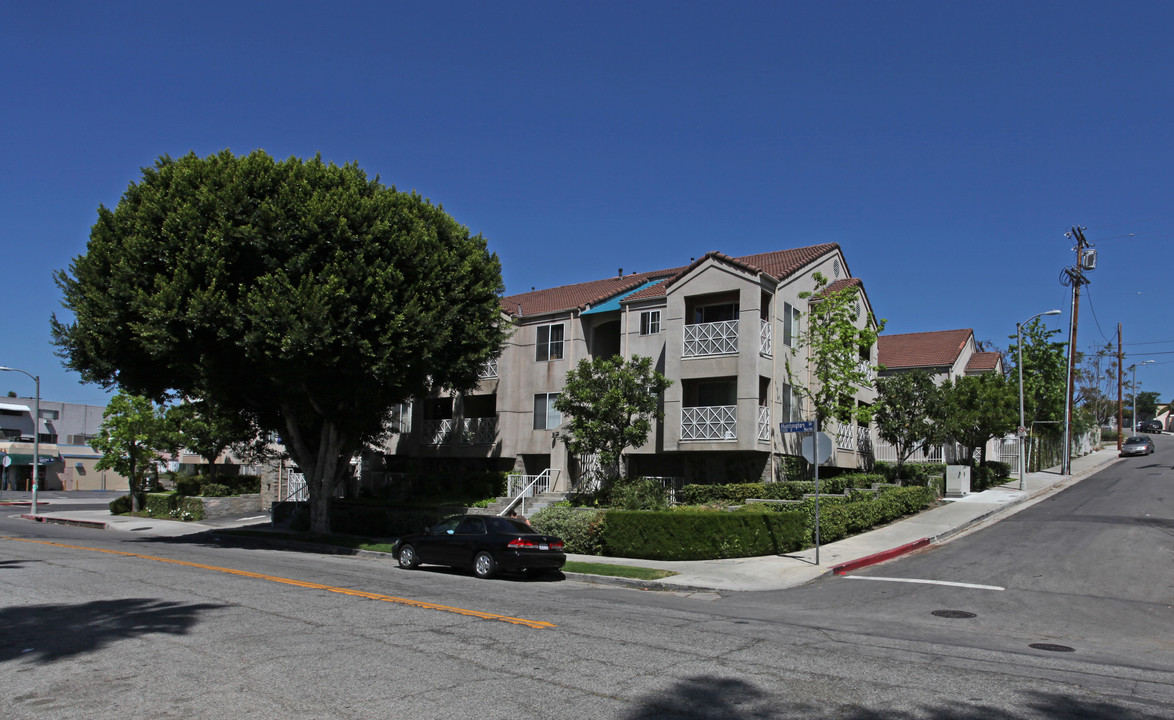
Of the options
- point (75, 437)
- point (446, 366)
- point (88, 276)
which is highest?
point (88, 276)

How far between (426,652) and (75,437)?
8615 centimetres

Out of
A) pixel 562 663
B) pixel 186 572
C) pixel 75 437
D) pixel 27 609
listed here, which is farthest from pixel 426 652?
pixel 75 437

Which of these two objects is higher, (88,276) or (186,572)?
(88,276)

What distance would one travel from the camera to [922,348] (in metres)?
46.1

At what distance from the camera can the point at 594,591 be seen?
51.1 ft

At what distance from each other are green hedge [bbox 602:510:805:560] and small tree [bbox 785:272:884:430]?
907 centimetres

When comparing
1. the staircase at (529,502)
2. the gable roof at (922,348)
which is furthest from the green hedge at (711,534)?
the gable roof at (922,348)

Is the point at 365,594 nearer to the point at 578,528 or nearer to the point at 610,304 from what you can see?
the point at 578,528

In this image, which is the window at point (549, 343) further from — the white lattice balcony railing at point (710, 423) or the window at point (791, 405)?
the window at point (791, 405)

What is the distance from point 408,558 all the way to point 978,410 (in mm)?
23914

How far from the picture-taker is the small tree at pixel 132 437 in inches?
1599

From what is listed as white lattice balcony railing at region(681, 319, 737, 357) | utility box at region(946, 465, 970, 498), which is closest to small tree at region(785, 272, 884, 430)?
white lattice balcony railing at region(681, 319, 737, 357)

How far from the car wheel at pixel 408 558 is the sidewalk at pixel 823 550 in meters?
3.77

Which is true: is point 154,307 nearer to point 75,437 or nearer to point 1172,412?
point 75,437
